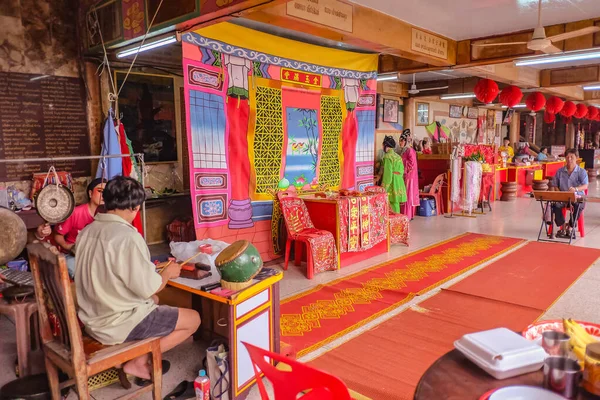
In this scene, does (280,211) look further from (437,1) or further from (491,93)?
(491,93)

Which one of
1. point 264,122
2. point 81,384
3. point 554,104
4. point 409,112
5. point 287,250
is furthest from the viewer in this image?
point 409,112

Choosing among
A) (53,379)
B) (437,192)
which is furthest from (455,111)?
(53,379)

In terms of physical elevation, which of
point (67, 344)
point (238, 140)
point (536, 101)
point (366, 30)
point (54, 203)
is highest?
point (366, 30)

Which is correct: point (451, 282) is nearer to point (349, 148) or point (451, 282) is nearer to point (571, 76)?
point (349, 148)

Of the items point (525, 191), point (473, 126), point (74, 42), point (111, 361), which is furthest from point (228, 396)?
point (473, 126)

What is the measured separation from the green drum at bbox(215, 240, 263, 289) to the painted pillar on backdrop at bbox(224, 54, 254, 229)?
248cm

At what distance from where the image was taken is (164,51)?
19.0 ft

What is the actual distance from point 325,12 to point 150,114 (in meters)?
2.84

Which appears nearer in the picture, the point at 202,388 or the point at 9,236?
the point at 202,388

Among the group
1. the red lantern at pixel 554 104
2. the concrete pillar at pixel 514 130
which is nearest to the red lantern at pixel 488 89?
the red lantern at pixel 554 104

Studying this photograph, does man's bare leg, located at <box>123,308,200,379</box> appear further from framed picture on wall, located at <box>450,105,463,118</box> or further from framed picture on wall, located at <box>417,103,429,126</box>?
framed picture on wall, located at <box>450,105,463,118</box>

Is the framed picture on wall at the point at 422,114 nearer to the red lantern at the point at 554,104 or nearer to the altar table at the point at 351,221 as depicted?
the red lantern at the point at 554,104

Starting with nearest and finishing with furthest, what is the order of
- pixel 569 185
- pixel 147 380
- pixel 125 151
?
pixel 147 380
pixel 125 151
pixel 569 185

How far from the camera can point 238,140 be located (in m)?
5.00
